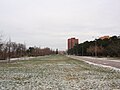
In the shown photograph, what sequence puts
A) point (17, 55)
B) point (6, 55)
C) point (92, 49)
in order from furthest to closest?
point (92, 49) < point (17, 55) < point (6, 55)

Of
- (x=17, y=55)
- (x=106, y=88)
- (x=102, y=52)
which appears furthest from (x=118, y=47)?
(x=106, y=88)

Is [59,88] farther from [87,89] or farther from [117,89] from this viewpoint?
[117,89]

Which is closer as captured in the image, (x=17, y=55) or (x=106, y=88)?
(x=106, y=88)

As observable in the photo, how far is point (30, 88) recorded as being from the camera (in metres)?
11.8

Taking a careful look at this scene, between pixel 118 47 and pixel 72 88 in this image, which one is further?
pixel 118 47

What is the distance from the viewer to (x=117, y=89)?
1177 cm

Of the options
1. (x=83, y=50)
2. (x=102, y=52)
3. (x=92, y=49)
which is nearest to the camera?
(x=102, y=52)

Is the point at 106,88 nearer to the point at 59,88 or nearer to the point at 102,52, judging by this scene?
the point at 59,88

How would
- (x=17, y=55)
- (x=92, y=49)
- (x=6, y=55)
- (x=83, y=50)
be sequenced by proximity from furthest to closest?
(x=83, y=50) → (x=92, y=49) → (x=17, y=55) → (x=6, y=55)

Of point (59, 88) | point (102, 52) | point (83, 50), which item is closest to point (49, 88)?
point (59, 88)

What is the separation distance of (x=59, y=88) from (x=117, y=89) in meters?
2.80

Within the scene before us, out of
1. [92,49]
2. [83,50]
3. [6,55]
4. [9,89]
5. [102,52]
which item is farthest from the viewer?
[83,50]

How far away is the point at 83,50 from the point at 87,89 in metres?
Answer: 151

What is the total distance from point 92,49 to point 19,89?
118 m
